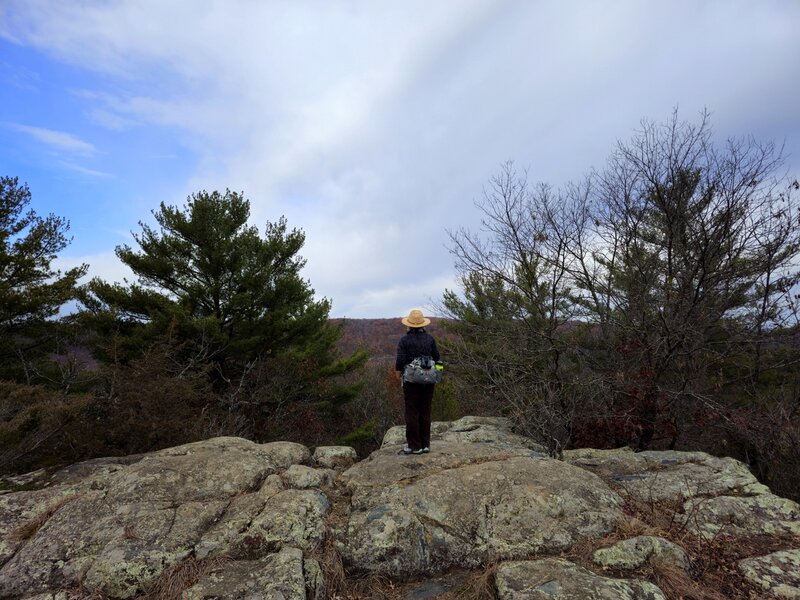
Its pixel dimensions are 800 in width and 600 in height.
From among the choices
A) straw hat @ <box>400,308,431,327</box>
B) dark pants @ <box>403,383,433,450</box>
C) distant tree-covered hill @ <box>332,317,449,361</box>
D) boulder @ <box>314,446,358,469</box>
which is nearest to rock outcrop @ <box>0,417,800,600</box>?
dark pants @ <box>403,383,433,450</box>

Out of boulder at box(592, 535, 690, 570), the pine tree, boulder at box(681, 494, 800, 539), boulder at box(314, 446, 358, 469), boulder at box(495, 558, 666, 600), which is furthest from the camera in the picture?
the pine tree

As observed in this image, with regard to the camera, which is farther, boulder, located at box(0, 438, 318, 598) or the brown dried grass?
boulder, located at box(0, 438, 318, 598)

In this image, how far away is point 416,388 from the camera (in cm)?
547

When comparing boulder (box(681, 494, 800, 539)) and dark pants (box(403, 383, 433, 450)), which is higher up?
dark pants (box(403, 383, 433, 450))

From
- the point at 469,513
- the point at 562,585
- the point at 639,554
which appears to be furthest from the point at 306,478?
the point at 639,554

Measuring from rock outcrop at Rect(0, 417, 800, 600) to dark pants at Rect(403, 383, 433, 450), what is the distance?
0.36 m

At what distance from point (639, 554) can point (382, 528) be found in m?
2.09

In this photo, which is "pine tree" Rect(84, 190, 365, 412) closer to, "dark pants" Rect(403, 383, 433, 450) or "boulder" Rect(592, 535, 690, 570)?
"dark pants" Rect(403, 383, 433, 450)

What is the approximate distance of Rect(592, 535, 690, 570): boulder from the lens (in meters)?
3.36

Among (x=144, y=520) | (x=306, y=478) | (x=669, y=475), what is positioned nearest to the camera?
(x=144, y=520)

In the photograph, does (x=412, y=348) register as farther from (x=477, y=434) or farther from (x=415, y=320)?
(x=477, y=434)

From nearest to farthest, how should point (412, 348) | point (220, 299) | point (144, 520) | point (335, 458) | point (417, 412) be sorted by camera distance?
1. point (144, 520)
2. point (412, 348)
3. point (417, 412)
4. point (335, 458)
5. point (220, 299)

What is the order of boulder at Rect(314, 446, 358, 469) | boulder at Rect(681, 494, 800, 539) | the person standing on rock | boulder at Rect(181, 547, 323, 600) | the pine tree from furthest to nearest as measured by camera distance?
the pine tree < boulder at Rect(314, 446, 358, 469) < the person standing on rock < boulder at Rect(681, 494, 800, 539) < boulder at Rect(181, 547, 323, 600)

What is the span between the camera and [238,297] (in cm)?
1344
